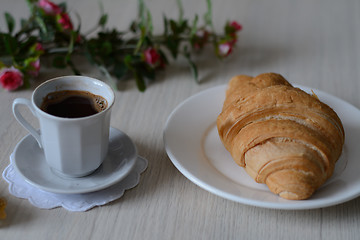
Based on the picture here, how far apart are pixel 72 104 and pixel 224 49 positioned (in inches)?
26.4

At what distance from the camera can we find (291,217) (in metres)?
0.88

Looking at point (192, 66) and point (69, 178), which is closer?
point (69, 178)

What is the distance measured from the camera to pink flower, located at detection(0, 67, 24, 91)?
1.26m

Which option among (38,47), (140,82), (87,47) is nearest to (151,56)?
(140,82)

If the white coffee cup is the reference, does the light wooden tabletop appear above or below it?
below

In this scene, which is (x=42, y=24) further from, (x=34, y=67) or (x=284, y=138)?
(x=284, y=138)

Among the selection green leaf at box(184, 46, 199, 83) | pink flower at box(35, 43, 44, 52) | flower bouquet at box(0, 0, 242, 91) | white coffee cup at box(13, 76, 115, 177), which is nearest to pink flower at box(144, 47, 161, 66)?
flower bouquet at box(0, 0, 242, 91)

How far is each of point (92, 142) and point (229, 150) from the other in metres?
0.31

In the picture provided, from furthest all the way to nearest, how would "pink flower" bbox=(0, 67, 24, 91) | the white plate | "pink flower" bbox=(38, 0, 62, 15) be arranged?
"pink flower" bbox=(38, 0, 62, 15), "pink flower" bbox=(0, 67, 24, 91), the white plate

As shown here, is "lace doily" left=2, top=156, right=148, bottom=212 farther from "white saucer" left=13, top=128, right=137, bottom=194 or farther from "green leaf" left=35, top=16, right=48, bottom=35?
"green leaf" left=35, top=16, right=48, bottom=35

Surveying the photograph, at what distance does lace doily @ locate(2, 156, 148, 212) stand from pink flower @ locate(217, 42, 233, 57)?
2.14ft

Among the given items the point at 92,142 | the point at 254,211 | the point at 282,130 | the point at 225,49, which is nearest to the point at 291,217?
the point at 254,211

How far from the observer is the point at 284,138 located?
2.86ft

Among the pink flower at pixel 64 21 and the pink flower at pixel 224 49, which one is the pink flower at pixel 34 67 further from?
the pink flower at pixel 224 49
